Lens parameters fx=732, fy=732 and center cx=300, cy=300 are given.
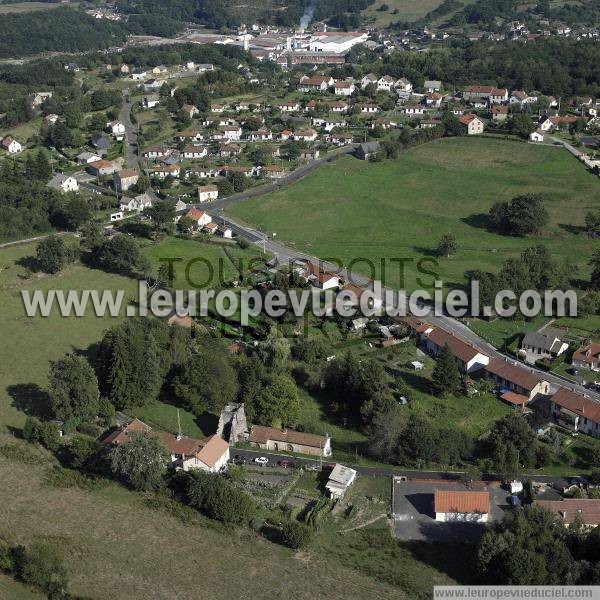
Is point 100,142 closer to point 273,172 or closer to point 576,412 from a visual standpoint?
point 273,172

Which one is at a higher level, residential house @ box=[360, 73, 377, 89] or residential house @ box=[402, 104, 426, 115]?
residential house @ box=[360, 73, 377, 89]

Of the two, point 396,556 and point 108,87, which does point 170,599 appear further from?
point 108,87

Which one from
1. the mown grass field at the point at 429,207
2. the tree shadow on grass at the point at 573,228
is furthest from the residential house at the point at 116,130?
the tree shadow on grass at the point at 573,228

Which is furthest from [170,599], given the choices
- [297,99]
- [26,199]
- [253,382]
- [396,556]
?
[297,99]

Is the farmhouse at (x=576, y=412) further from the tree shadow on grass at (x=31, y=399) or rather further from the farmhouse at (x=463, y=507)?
the tree shadow on grass at (x=31, y=399)

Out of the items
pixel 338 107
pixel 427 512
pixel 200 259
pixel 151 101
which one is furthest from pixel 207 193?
pixel 427 512

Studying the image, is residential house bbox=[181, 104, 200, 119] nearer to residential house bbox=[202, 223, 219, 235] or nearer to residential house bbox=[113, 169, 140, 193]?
residential house bbox=[113, 169, 140, 193]

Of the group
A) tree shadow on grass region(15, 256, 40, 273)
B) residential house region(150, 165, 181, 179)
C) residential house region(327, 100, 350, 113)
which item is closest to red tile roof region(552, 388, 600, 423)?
tree shadow on grass region(15, 256, 40, 273)

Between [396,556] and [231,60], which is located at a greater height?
[231,60]
